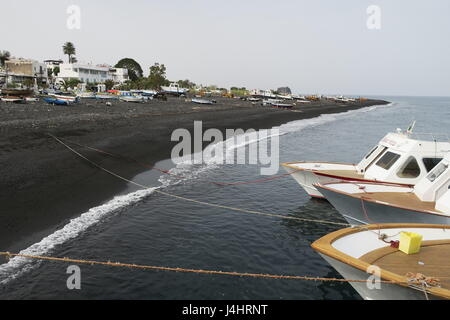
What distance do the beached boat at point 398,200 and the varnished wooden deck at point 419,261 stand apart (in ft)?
10.2

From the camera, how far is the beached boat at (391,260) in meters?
6.39

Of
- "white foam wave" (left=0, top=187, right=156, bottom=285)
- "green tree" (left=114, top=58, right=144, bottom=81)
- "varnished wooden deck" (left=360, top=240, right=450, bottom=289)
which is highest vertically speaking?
"green tree" (left=114, top=58, right=144, bottom=81)

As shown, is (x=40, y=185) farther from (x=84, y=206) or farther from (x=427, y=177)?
(x=427, y=177)

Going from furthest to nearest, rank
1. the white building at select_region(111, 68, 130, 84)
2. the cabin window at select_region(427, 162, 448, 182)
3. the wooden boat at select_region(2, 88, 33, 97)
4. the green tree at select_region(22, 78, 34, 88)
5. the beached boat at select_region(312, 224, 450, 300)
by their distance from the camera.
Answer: the white building at select_region(111, 68, 130, 84), the green tree at select_region(22, 78, 34, 88), the wooden boat at select_region(2, 88, 33, 97), the cabin window at select_region(427, 162, 448, 182), the beached boat at select_region(312, 224, 450, 300)

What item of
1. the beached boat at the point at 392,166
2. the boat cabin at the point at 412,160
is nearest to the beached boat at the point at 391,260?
the boat cabin at the point at 412,160

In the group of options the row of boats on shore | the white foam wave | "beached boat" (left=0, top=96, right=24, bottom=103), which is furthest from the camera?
"beached boat" (left=0, top=96, right=24, bottom=103)

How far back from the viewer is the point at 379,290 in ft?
22.7

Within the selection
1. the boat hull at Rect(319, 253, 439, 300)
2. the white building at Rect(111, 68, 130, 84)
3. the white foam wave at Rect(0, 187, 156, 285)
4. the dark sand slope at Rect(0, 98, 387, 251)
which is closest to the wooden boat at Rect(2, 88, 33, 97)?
the dark sand slope at Rect(0, 98, 387, 251)

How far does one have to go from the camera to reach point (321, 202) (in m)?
16.7

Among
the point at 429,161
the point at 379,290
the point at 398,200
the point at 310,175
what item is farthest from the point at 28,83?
the point at 379,290

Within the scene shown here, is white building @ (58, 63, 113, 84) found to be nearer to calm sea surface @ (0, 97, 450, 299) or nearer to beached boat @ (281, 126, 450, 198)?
calm sea surface @ (0, 97, 450, 299)

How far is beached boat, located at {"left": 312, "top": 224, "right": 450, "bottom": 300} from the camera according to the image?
639 cm

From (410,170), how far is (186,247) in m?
10.4

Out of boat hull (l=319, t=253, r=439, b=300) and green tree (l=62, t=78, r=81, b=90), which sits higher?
green tree (l=62, t=78, r=81, b=90)
